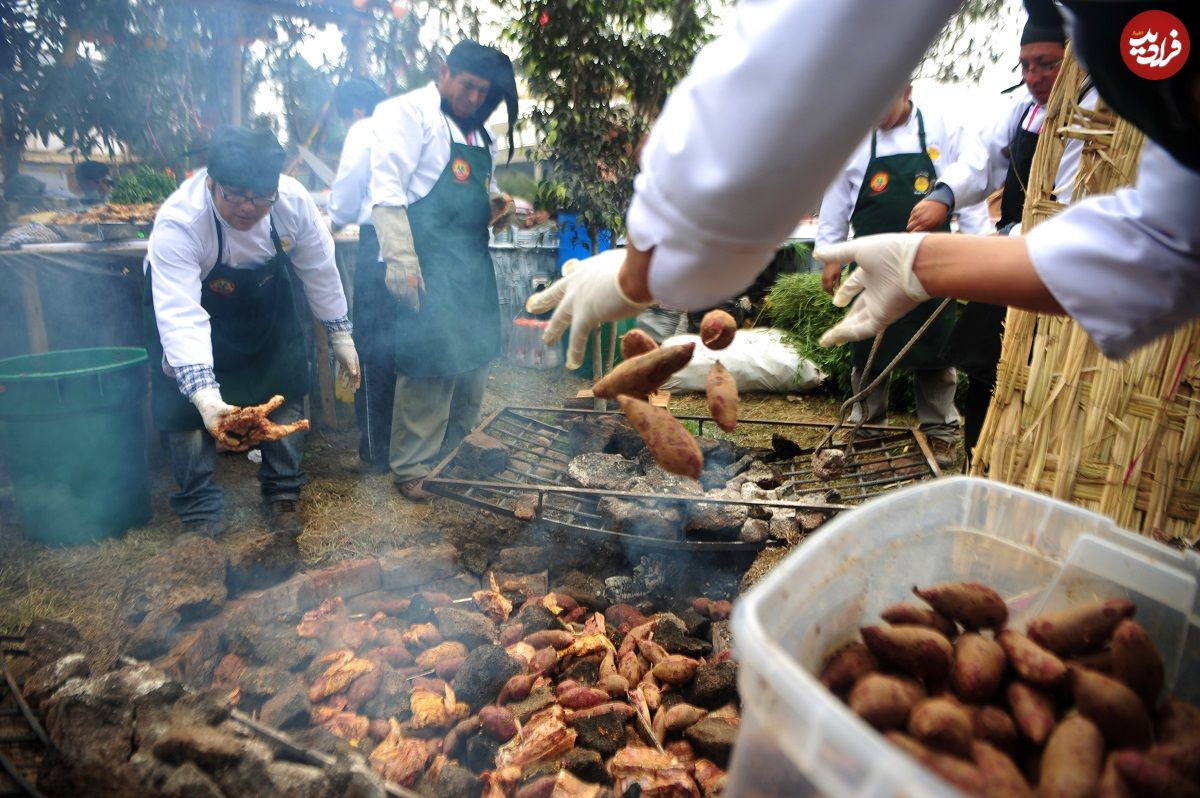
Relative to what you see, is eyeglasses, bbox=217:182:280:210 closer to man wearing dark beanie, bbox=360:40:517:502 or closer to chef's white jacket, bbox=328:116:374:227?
man wearing dark beanie, bbox=360:40:517:502

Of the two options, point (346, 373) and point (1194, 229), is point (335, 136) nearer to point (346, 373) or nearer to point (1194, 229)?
point (346, 373)

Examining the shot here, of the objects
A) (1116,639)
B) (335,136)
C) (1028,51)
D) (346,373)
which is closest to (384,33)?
(335,136)

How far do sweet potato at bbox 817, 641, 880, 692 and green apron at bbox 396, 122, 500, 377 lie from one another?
3800 mm

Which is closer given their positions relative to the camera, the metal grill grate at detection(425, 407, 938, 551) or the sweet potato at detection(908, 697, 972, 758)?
the sweet potato at detection(908, 697, 972, 758)

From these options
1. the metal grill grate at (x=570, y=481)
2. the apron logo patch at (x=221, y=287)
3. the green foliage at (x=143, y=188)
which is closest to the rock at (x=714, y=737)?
the metal grill grate at (x=570, y=481)

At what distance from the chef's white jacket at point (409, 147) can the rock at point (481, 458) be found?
1562 mm

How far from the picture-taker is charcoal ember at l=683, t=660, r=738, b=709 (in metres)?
2.43

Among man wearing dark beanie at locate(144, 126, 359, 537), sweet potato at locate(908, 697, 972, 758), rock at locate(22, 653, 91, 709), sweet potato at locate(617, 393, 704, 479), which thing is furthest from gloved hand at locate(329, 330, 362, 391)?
sweet potato at locate(908, 697, 972, 758)

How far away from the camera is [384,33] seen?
8938 millimetres

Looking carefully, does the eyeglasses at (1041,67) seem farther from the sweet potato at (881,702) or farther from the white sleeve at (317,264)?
the white sleeve at (317,264)

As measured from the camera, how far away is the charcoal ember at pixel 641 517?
3.25 metres

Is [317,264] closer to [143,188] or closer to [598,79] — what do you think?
[598,79]

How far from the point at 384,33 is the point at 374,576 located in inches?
322

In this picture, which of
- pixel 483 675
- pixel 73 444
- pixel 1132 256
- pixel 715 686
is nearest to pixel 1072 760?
pixel 1132 256
